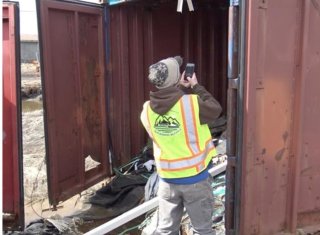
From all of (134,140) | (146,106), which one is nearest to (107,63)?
(134,140)

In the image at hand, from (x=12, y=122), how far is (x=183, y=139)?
1.73 meters

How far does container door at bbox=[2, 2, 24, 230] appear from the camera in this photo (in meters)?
3.86

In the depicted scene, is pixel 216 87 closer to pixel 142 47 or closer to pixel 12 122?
pixel 142 47

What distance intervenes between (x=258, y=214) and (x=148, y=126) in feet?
3.65

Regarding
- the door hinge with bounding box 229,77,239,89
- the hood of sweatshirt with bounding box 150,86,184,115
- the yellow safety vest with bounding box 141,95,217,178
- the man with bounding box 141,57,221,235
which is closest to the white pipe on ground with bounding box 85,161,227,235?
the man with bounding box 141,57,221,235

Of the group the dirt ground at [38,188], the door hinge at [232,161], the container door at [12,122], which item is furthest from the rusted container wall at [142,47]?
the door hinge at [232,161]

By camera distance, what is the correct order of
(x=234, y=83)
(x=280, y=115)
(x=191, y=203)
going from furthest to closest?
(x=280, y=115)
(x=234, y=83)
(x=191, y=203)

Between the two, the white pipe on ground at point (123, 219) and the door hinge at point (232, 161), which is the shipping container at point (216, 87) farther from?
the white pipe on ground at point (123, 219)

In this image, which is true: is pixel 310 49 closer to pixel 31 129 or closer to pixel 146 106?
pixel 146 106

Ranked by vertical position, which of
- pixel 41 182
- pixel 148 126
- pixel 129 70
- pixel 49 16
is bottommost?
pixel 41 182

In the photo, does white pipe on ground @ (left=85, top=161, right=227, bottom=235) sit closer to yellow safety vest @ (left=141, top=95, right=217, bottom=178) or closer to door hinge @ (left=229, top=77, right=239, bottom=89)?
yellow safety vest @ (left=141, top=95, right=217, bottom=178)

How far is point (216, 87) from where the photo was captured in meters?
7.02

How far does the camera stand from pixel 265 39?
3.21m

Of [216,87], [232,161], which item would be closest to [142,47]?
[216,87]
